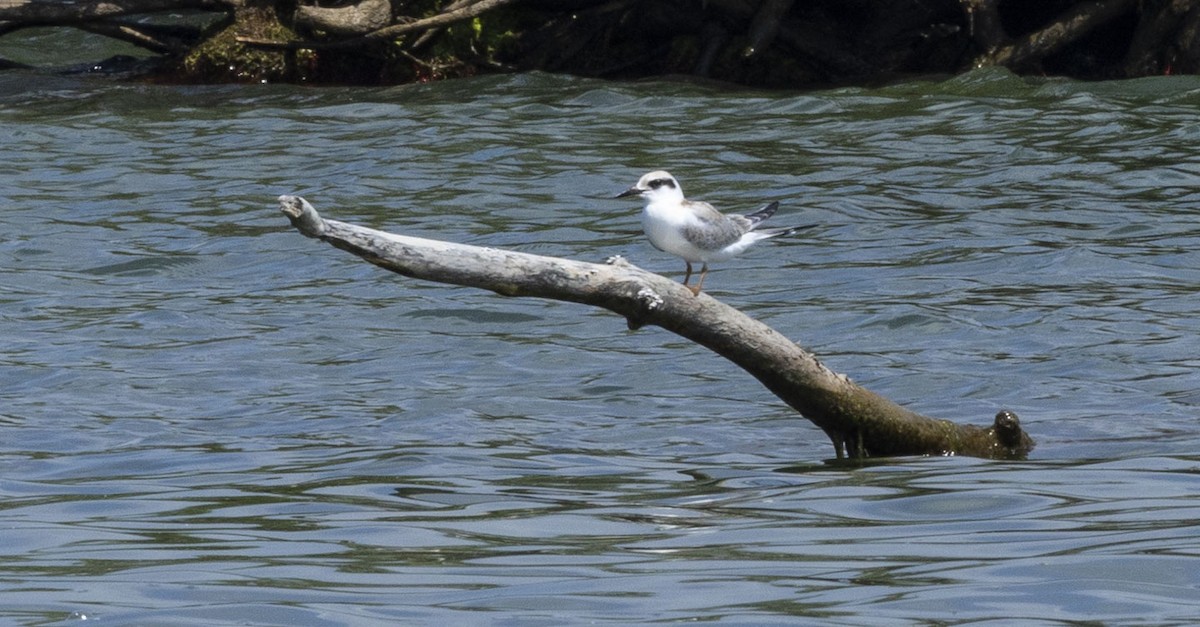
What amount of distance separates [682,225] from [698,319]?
0.73 metres

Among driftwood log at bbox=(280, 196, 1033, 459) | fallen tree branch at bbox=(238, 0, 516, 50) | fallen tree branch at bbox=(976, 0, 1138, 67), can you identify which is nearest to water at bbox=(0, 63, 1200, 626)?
driftwood log at bbox=(280, 196, 1033, 459)

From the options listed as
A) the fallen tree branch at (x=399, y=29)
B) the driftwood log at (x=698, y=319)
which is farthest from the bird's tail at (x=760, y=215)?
the fallen tree branch at (x=399, y=29)

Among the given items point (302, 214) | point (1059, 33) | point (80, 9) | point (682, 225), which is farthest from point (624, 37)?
point (302, 214)

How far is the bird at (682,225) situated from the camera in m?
6.54

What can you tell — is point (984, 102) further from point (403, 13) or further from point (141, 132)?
point (141, 132)

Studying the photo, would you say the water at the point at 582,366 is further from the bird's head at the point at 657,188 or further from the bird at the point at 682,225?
the bird's head at the point at 657,188

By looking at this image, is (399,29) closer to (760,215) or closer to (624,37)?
(624,37)

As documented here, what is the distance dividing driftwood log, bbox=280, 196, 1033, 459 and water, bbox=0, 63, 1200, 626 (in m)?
0.15

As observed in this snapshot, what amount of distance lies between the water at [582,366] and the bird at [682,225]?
840 mm

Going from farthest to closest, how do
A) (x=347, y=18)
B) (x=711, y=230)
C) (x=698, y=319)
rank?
(x=347, y=18)
(x=711, y=230)
(x=698, y=319)

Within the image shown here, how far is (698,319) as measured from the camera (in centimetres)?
589

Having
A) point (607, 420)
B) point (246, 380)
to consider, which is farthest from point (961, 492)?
point (246, 380)

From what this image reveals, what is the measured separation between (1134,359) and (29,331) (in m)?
5.77

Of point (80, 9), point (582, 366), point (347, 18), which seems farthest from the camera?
point (80, 9)
